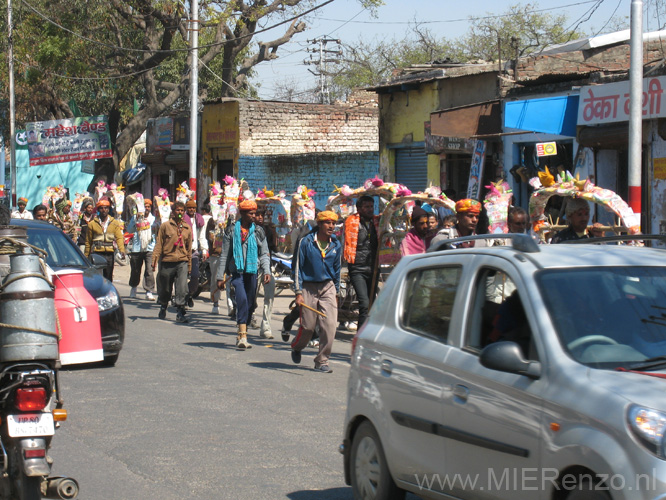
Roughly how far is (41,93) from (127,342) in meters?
27.5

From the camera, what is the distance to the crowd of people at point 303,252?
1016 centimetres

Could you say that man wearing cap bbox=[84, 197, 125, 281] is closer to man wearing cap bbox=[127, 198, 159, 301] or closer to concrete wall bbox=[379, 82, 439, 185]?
man wearing cap bbox=[127, 198, 159, 301]

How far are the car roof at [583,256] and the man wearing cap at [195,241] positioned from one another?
1099cm

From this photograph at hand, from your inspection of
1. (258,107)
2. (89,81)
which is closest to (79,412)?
(258,107)

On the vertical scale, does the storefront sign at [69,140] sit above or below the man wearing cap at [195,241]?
above

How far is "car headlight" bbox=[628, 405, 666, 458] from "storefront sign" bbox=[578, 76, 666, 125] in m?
12.0

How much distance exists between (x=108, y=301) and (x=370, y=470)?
5.92m

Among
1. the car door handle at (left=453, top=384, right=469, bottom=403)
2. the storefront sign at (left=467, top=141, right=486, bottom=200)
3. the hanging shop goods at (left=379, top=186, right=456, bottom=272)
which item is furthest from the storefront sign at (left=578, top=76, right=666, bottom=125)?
the car door handle at (left=453, top=384, right=469, bottom=403)

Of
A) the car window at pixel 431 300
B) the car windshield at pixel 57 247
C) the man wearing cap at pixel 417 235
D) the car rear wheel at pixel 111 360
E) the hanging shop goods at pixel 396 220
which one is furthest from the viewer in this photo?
the hanging shop goods at pixel 396 220

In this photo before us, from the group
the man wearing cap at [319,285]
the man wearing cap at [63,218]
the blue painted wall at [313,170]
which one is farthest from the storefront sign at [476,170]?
the man wearing cap at [63,218]

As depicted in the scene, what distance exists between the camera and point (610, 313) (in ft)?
13.9

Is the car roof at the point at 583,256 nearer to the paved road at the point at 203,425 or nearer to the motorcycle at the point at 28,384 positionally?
the paved road at the point at 203,425

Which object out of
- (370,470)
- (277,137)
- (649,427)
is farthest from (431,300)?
(277,137)

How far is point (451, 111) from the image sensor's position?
19.3 m
